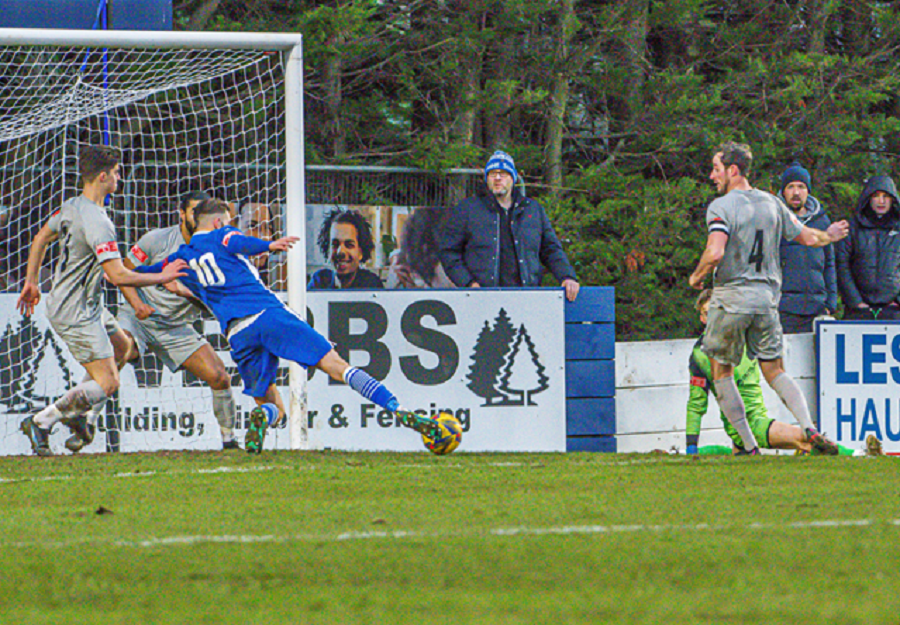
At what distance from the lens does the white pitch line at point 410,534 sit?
14.2 ft

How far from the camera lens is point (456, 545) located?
4113 millimetres

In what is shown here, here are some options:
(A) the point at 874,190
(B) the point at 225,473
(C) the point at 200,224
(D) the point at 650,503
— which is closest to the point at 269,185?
(C) the point at 200,224

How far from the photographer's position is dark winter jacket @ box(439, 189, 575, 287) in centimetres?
1045

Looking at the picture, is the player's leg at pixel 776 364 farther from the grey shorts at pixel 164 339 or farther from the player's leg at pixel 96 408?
the player's leg at pixel 96 408

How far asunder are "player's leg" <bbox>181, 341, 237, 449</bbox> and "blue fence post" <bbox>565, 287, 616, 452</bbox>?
283 cm

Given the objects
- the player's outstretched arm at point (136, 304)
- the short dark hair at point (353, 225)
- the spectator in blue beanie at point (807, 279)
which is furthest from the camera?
the short dark hair at point (353, 225)

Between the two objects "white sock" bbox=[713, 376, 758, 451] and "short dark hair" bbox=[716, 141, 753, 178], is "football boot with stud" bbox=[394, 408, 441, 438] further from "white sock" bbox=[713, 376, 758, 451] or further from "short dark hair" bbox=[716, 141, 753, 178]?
"short dark hair" bbox=[716, 141, 753, 178]

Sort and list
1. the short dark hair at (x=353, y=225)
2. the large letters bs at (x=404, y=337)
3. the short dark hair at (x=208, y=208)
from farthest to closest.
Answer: the short dark hair at (x=353, y=225)
the large letters bs at (x=404, y=337)
the short dark hair at (x=208, y=208)

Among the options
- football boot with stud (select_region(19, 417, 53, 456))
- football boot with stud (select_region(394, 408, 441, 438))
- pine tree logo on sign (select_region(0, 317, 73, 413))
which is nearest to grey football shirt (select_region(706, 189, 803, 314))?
football boot with stud (select_region(394, 408, 441, 438))

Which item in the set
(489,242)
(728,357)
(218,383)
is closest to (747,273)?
(728,357)

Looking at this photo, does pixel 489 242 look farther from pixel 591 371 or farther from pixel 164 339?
pixel 164 339

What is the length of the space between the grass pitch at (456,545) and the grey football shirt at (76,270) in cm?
167

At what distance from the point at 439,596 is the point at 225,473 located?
4.03 meters

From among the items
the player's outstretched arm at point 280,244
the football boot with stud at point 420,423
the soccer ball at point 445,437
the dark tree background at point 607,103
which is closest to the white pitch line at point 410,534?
the football boot with stud at point 420,423
